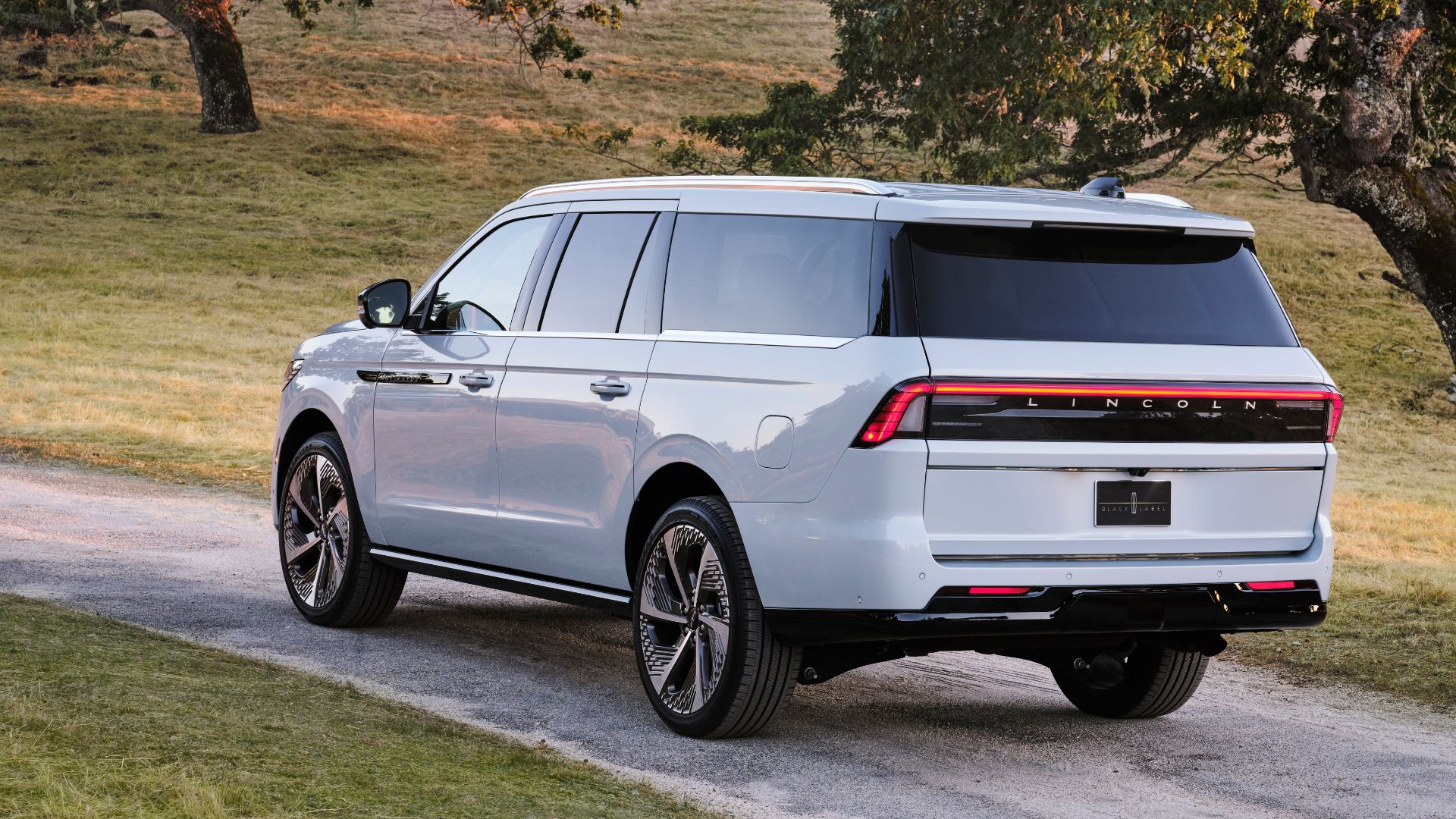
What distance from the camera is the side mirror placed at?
793cm

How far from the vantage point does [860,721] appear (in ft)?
22.1

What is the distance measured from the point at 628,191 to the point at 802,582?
2.04m

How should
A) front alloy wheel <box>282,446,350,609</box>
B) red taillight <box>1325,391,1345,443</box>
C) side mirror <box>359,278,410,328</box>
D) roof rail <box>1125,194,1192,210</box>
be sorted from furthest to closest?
front alloy wheel <box>282,446,350,609</box>
side mirror <box>359,278,410,328</box>
roof rail <box>1125,194,1192,210</box>
red taillight <box>1325,391,1345,443</box>

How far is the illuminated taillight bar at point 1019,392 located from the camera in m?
5.38

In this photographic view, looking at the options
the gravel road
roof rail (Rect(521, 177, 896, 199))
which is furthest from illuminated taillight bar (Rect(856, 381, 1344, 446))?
the gravel road

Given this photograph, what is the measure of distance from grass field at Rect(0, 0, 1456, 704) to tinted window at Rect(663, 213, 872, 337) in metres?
3.53

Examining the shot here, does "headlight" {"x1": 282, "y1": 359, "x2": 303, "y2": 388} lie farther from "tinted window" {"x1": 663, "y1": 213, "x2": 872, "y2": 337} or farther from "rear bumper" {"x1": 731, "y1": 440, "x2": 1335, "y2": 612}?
"rear bumper" {"x1": 731, "y1": 440, "x2": 1335, "y2": 612}

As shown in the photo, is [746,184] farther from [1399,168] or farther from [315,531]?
[1399,168]

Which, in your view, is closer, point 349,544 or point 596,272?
point 596,272

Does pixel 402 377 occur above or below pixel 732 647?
above

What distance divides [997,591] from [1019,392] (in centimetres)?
63

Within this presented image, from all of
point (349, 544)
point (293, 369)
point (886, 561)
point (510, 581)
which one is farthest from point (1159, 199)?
point (293, 369)

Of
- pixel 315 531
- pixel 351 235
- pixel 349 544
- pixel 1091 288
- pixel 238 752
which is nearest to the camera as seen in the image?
pixel 238 752

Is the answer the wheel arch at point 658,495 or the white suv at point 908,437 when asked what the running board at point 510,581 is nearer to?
the white suv at point 908,437
